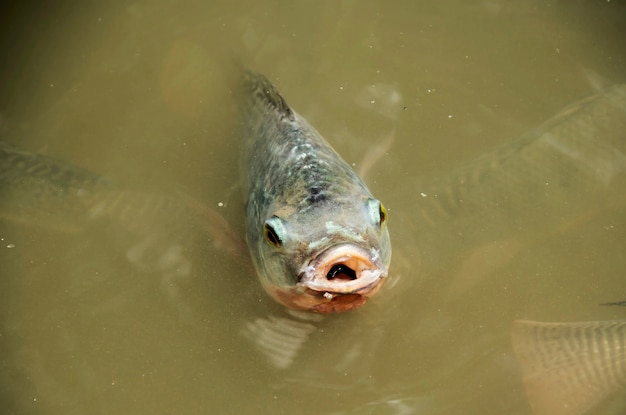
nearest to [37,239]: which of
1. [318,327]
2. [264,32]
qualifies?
[318,327]

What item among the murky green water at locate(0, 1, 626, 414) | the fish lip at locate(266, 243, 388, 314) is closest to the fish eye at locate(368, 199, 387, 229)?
the fish lip at locate(266, 243, 388, 314)

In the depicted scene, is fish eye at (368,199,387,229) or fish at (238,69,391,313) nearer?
fish at (238,69,391,313)

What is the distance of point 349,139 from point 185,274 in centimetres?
159

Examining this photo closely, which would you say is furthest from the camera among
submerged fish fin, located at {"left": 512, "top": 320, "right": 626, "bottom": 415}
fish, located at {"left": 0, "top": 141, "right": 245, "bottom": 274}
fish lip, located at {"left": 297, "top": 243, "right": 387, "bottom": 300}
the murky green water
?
fish, located at {"left": 0, "top": 141, "right": 245, "bottom": 274}

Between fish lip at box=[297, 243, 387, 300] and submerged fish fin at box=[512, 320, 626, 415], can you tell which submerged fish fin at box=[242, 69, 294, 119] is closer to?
fish lip at box=[297, 243, 387, 300]

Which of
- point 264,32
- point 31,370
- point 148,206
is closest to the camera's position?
point 31,370

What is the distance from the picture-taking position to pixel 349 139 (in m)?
4.82

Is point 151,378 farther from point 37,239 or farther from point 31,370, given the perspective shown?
point 37,239

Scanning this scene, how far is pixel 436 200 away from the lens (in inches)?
176

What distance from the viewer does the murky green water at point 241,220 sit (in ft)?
12.7

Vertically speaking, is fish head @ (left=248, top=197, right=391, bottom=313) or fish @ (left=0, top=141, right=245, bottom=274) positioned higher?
fish head @ (left=248, top=197, right=391, bottom=313)

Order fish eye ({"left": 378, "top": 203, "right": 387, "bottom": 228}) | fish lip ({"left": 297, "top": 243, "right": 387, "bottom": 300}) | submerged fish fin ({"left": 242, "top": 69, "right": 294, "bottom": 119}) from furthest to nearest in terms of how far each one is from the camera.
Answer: submerged fish fin ({"left": 242, "top": 69, "right": 294, "bottom": 119})
fish eye ({"left": 378, "top": 203, "right": 387, "bottom": 228})
fish lip ({"left": 297, "top": 243, "right": 387, "bottom": 300})

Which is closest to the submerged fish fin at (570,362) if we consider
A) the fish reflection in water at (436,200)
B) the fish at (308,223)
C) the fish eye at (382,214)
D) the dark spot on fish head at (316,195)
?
the fish reflection in water at (436,200)

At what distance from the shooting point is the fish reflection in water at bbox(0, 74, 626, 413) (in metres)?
3.98
